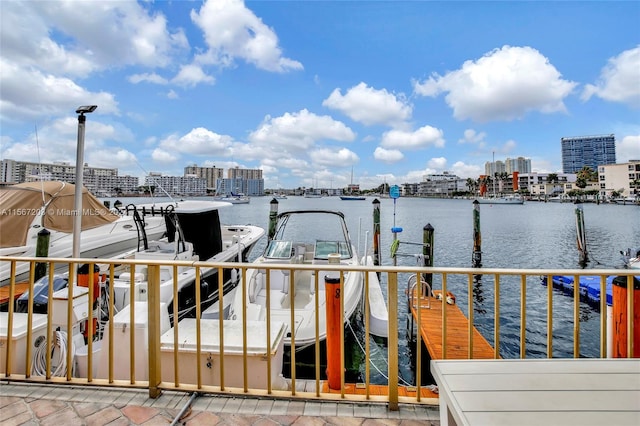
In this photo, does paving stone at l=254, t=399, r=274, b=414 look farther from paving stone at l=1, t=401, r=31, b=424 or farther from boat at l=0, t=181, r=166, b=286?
boat at l=0, t=181, r=166, b=286

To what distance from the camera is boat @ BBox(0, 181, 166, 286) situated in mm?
7262

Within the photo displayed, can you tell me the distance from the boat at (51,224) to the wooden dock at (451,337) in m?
5.97

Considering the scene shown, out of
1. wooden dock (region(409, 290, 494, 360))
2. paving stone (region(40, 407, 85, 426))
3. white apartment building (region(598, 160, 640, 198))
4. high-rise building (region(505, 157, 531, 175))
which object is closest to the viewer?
paving stone (region(40, 407, 85, 426))

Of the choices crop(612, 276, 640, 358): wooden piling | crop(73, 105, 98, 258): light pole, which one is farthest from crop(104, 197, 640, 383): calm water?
crop(73, 105, 98, 258): light pole

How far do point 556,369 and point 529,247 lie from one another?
20627 millimetres

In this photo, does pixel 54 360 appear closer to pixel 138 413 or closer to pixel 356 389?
pixel 138 413

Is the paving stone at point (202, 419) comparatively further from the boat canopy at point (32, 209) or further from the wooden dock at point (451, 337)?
the boat canopy at point (32, 209)

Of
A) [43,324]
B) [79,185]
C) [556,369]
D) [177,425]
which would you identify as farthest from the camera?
[79,185]

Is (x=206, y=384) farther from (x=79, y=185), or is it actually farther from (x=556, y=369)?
(x=79, y=185)

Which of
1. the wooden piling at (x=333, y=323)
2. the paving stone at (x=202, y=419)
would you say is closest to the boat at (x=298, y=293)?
the wooden piling at (x=333, y=323)

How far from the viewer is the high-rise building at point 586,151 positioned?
494 ft

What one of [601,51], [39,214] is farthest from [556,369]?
[39,214]

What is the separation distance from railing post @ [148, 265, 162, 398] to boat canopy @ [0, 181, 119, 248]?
268 inches

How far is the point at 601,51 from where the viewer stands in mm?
6500
